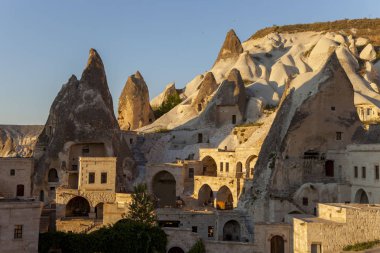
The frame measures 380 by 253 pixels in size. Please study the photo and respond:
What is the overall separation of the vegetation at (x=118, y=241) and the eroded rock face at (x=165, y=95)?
161ft

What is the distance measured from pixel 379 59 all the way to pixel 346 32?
24.0m

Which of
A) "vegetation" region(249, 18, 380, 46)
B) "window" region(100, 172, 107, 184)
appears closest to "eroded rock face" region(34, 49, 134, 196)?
"window" region(100, 172, 107, 184)

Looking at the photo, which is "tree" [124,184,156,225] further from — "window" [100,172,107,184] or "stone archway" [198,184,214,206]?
"stone archway" [198,184,214,206]

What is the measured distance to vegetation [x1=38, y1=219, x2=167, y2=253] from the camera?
34688 millimetres

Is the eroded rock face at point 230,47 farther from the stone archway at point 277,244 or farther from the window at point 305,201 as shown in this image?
the stone archway at point 277,244

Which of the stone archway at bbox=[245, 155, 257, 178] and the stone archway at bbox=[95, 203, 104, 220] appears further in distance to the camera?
the stone archway at bbox=[245, 155, 257, 178]

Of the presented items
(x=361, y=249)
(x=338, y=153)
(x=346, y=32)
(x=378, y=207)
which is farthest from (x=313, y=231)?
(x=346, y=32)

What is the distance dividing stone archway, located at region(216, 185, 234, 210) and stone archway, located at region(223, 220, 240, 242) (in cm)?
566

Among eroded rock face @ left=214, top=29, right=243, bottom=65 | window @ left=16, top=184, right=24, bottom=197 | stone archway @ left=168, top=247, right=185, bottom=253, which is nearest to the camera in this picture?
stone archway @ left=168, top=247, right=185, bottom=253

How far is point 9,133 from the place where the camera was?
81938 mm

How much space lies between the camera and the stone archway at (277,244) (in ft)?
108

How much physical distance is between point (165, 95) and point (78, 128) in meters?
34.6

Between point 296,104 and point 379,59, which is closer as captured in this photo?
point 296,104

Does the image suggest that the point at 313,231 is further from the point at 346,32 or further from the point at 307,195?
the point at 346,32
